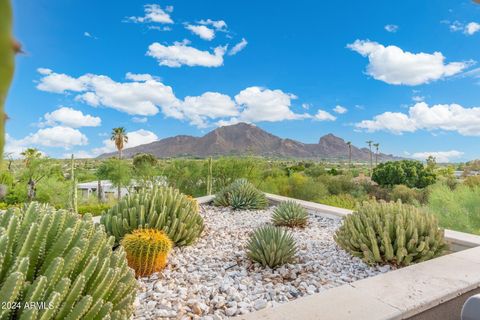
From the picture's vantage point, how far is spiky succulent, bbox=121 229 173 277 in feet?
15.3

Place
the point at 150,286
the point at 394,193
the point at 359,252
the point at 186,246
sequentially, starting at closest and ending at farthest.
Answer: the point at 150,286 < the point at 359,252 < the point at 186,246 < the point at 394,193

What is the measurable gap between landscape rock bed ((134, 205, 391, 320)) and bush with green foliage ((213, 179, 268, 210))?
2.90 metres

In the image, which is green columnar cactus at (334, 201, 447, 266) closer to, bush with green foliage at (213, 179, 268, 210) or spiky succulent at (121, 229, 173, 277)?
spiky succulent at (121, 229, 173, 277)

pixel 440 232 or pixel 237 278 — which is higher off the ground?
pixel 440 232

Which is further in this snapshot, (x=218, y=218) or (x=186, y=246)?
(x=218, y=218)

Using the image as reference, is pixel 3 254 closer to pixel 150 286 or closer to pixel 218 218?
pixel 150 286

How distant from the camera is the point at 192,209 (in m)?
6.55

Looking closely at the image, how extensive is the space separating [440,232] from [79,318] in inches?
202

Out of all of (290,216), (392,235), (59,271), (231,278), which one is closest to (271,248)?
(231,278)

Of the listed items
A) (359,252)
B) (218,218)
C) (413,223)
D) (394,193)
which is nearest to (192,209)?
(218,218)

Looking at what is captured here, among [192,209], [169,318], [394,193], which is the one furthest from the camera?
[394,193]

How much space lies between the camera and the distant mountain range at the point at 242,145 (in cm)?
8803

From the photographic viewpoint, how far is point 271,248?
189 inches

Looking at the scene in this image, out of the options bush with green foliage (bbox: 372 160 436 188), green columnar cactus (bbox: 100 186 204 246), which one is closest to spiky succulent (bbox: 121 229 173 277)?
green columnar cactus (bbox: 100 186 204 246)
